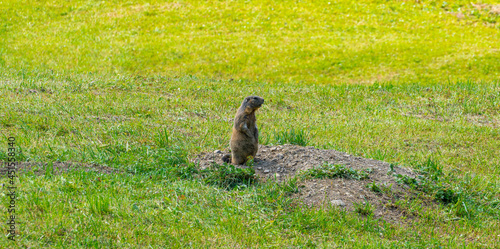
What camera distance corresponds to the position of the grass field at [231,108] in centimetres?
521

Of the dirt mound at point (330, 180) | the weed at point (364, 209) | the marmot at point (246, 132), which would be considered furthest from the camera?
the marmot at point (246, 132)

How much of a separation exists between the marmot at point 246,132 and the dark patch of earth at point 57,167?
1.65m

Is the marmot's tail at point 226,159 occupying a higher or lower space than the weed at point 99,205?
lower

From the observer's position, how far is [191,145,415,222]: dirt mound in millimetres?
5777

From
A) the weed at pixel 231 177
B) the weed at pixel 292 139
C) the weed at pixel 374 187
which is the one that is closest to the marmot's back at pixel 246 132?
the weed at pixel 231 177

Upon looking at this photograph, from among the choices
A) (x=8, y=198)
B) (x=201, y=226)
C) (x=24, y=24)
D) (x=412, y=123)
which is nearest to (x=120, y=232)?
(x=201, y=226)

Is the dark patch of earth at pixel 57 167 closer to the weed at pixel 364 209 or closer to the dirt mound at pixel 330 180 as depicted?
the dirt mound at pixel 330 180

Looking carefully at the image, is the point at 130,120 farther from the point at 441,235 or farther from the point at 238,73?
the point at 238,73

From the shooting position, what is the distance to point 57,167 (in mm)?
6473

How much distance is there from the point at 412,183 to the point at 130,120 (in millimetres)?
5536

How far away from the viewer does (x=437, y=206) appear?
5969 mm

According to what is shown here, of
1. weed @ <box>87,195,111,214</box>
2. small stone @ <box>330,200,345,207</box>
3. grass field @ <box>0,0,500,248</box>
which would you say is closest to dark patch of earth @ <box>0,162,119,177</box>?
grass field @ <box>0,0,500,248</box>

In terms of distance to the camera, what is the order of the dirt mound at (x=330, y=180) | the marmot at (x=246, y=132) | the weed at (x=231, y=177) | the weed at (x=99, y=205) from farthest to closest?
the marmot at (x=246, y=132) → the weed at (x=231, y=177) → the dirt mound at (x=330, y=180) → the weed at (x=99, y=205)

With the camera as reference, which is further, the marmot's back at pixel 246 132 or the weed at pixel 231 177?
the marmot's back at pixel 246 132
